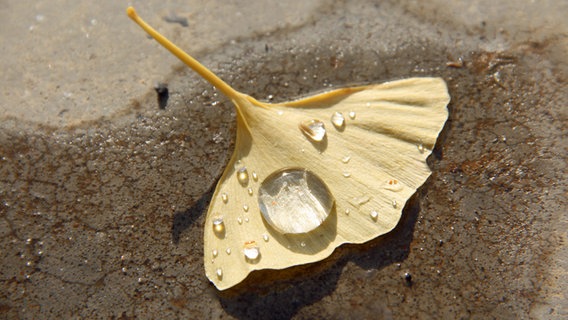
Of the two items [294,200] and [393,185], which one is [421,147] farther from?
[294,200]

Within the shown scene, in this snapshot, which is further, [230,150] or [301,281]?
[230,150]

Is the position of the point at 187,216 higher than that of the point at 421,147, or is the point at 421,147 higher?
the point at 421,147

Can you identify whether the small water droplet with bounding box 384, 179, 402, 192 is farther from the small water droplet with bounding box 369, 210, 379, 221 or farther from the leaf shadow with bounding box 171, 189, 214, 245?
the leaf shadow with bounding box 171, 189, 214, 245

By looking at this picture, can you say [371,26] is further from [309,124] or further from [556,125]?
[556,125]

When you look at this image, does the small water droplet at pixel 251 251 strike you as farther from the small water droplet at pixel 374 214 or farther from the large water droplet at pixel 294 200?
the small water droplet at pixel 374 214

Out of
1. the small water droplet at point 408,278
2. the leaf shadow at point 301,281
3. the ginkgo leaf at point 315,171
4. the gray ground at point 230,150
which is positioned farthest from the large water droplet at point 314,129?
the small water droplet at point 408,278

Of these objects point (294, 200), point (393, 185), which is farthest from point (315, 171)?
point (393, 185)
